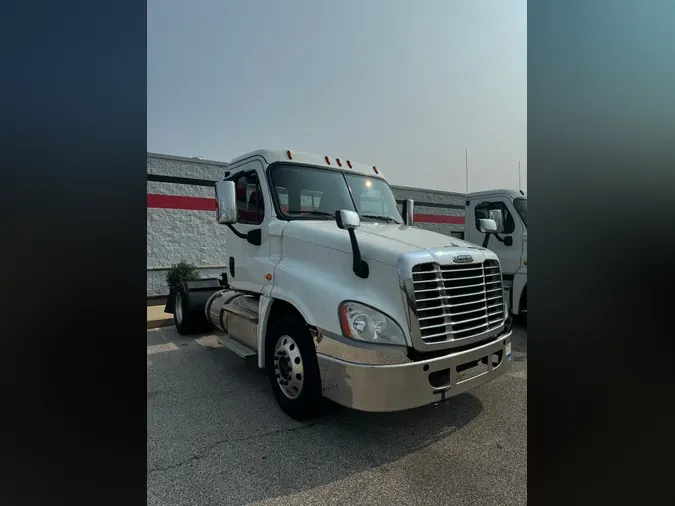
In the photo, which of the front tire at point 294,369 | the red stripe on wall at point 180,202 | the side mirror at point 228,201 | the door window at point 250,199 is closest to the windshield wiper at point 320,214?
the door window at point 250,199

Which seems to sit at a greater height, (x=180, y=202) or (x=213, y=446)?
(x=180, y=202)

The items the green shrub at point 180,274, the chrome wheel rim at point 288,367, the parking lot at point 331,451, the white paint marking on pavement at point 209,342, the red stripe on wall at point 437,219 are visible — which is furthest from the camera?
the red stripe on wall at point 437,219

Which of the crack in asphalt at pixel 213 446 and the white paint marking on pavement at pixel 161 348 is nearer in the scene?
the crack in asphalt at pixel 213 446

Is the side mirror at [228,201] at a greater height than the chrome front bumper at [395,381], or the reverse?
the side mirror at [228,201]

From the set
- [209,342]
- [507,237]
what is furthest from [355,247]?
[507,237]

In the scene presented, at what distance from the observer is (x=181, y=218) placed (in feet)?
32.3

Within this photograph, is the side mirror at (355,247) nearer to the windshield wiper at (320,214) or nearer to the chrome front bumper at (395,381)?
the chrome front bumper at (395,381)

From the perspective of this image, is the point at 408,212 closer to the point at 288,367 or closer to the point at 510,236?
the point at 288,367

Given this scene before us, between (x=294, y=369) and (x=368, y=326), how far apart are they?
0.90 m

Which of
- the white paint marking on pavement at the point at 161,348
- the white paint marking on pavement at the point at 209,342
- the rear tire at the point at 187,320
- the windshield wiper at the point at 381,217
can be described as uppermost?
the windshield wiper at the point at 381,217

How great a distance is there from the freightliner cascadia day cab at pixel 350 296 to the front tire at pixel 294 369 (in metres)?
0.01

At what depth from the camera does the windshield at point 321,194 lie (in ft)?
12.8

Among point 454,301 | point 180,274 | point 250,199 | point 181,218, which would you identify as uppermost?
point 181,218

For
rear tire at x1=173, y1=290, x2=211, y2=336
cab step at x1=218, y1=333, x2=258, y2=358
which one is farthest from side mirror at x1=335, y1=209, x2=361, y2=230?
rear tire at x1=173, y1=290, x2=211, y2=336
